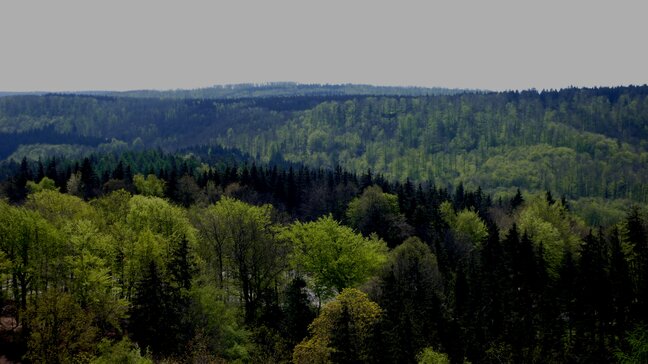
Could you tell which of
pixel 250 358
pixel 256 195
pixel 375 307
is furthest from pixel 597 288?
pixel 256 195

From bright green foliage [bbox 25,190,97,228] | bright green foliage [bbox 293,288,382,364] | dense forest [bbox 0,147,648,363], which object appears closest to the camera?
bright green foliage [bbox 293,288,382,364]

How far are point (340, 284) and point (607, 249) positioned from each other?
3386 centimetres

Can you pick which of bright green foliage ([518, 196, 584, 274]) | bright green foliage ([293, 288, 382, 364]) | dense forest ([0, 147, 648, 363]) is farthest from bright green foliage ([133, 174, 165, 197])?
bright green foliage ([293, 288, 382, 364])

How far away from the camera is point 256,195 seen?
111938 millimetres

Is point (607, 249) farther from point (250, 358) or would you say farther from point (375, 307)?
point (250, 358)

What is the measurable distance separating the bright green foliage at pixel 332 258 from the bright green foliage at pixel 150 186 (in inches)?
1700

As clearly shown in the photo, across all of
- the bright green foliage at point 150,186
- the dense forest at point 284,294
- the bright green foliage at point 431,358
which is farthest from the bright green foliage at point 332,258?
the bright green foliage at point 150,186

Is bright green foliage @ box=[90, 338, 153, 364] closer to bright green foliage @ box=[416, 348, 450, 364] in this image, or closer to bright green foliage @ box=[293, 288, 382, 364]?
bright green foliage @ box=[293, 288, 382, 364]

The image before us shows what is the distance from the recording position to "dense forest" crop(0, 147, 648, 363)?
47.9 meters

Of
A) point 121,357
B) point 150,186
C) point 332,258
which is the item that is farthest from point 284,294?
point 150,186

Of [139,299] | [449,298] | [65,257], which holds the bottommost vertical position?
[449,298]

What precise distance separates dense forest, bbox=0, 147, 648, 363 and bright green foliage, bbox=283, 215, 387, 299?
161 millimetres

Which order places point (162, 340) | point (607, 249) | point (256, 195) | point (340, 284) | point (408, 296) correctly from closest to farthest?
point (162, 340) < point (408, 296) < point (340, 284) < point (607, 249) < point (256, 195)

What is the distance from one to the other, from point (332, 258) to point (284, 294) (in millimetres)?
6543
